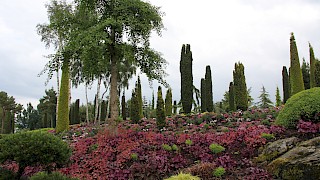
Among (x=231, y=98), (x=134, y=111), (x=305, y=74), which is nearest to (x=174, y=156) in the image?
Result: (x=134, y=111)

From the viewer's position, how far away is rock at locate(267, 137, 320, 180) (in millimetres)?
6512

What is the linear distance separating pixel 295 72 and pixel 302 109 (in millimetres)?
11896

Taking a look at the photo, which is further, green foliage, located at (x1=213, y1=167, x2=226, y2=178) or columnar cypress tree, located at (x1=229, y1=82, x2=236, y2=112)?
columnar cypress tree, located at (x1=229, y1=82, x2=236, y2=112)

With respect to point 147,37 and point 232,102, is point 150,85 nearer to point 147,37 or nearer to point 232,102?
point 147,37

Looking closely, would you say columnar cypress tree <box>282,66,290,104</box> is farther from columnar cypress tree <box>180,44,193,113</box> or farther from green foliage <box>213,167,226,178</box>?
green foliage <box>213,167,226,178</box>

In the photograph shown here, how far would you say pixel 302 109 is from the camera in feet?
29.9

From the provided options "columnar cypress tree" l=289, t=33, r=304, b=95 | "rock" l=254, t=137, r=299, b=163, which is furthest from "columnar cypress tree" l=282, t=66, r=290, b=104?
"rock" l=254, t=137, r=299, b=163

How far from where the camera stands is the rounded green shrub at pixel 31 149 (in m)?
7.38

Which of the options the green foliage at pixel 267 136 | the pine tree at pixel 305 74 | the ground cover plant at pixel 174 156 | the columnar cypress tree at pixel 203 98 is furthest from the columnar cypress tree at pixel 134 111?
the pine tree at pixel 305 74

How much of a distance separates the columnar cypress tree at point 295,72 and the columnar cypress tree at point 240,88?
310 cm

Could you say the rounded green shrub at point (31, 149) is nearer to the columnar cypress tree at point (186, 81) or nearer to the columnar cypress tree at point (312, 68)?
the columnar cypress tree at point (186, 81)

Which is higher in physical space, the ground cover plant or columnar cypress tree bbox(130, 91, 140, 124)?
→ columnar cypress tree bbox(130, 91, 140, 124)

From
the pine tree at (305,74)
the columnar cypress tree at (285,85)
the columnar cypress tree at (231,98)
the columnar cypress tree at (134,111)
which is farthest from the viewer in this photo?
the pine tree at (305,74)

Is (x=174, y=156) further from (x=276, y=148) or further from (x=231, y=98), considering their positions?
(x=231, y=98)
